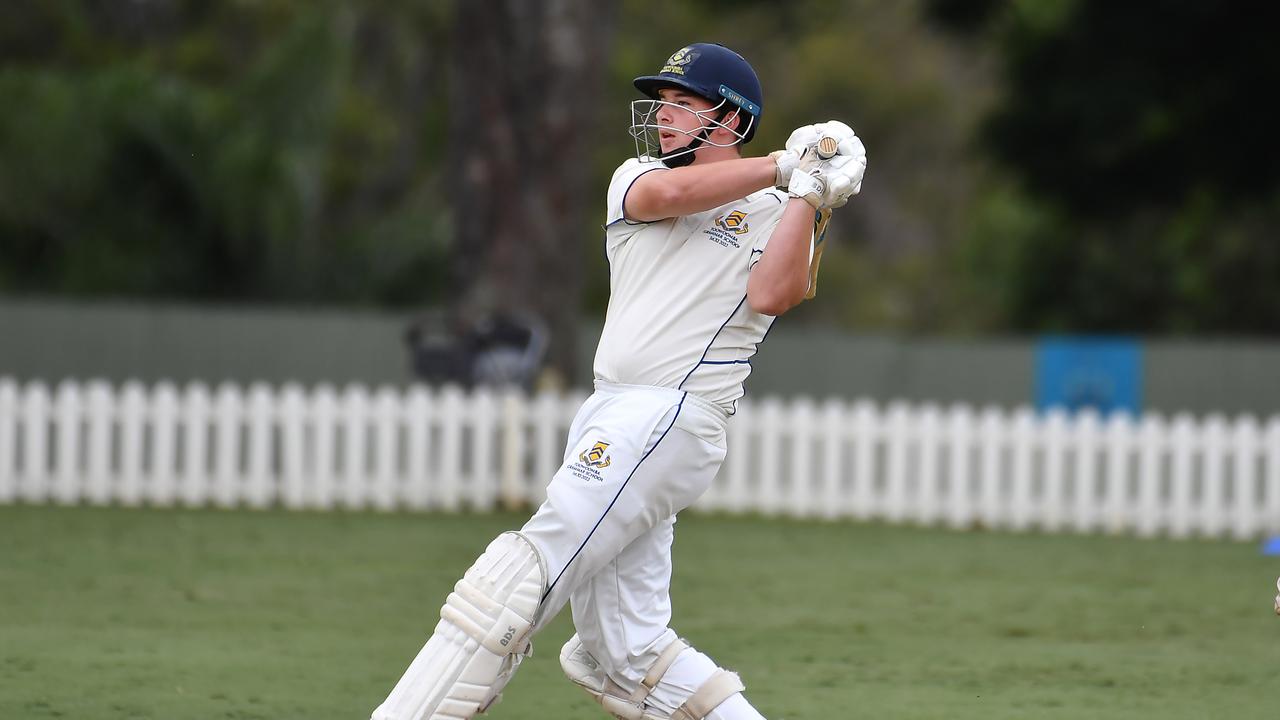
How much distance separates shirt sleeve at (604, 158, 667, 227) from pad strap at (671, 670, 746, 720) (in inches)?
50.4

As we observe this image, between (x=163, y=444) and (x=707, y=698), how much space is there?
9919 mm

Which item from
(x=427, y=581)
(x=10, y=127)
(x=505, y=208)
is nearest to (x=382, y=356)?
(x=505, y=208)

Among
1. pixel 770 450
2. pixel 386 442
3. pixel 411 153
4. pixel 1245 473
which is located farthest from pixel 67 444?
pixel 411 153

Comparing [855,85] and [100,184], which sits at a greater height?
[855,85]

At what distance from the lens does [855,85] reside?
41.6 metres

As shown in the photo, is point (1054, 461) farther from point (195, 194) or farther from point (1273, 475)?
point (195, 194)

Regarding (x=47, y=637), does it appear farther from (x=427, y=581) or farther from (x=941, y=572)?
(x=941, y=572)

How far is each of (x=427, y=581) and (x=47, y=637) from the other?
8.91ft

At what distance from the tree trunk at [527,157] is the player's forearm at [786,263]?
34.0ft

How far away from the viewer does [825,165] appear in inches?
190

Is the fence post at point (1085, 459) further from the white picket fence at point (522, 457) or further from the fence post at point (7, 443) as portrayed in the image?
the fence post at point (7, 443)

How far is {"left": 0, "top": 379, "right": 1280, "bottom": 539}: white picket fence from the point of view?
46.2ft

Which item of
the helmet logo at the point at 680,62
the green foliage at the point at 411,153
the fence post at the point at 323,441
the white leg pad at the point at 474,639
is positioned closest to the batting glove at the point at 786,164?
the helmet logo at the point at 680,62

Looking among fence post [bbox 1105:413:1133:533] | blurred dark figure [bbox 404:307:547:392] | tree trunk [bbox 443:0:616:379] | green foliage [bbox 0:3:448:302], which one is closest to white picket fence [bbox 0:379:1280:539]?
fence post [bbox 1105:413:1133:533]
